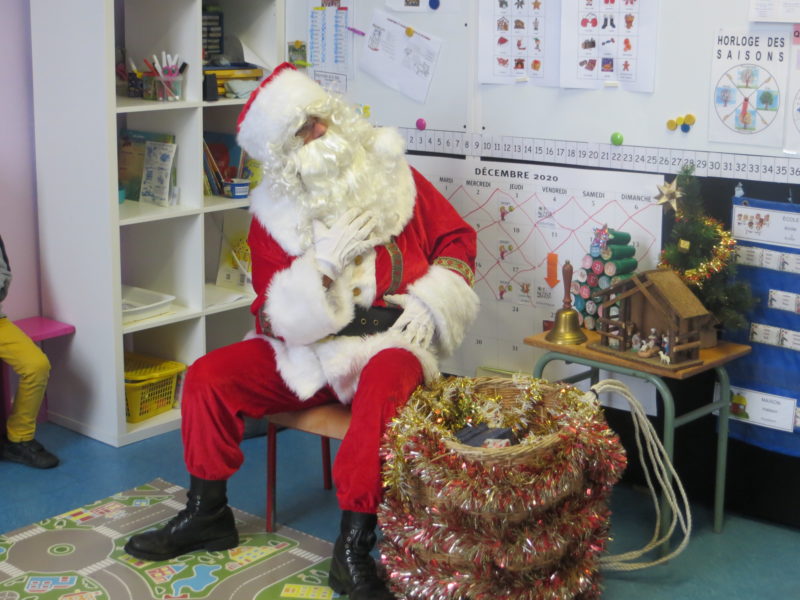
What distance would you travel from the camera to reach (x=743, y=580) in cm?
276

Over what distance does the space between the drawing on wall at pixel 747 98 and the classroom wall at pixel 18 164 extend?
224 centimetres

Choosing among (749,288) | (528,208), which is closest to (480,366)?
(528,208)

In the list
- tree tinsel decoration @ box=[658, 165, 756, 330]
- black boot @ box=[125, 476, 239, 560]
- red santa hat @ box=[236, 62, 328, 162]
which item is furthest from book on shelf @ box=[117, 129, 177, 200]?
tree tinsel decoration @ box=[658, 165, 756, 330]

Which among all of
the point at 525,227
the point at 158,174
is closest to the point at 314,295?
the point at 525,227

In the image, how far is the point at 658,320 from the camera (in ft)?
9.31

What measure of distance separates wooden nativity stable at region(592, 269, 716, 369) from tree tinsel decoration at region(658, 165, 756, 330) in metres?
0.04

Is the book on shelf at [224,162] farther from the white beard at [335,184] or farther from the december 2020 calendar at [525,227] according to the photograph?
the white beard at [335,184]

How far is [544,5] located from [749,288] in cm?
100

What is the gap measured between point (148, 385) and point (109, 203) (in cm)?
67

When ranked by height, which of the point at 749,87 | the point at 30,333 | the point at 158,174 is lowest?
the point at 30,333

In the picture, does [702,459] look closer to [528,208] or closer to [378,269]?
[528,208]

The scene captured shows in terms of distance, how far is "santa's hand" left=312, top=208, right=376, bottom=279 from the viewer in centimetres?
283

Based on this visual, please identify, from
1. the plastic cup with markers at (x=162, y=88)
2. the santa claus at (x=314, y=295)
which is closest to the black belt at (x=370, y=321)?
the santa claus at (x=314, y=295)

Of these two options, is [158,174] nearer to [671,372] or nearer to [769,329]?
[671,372]
